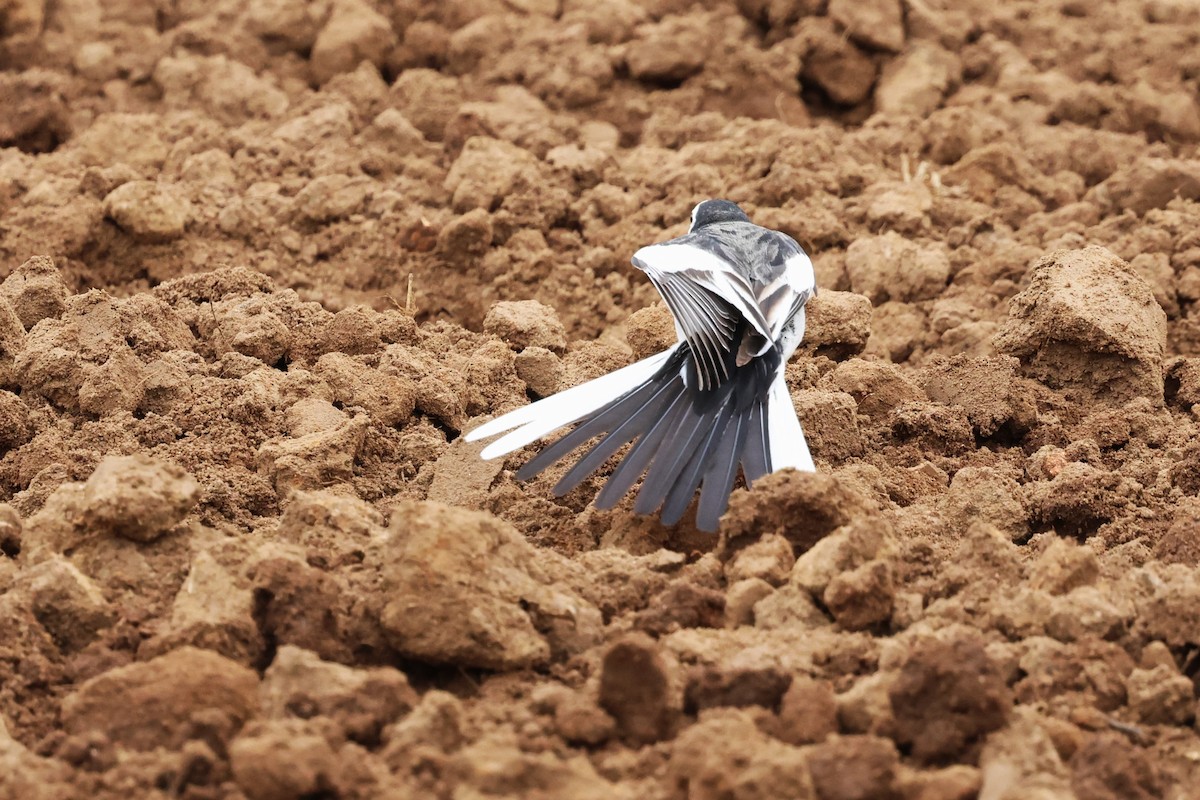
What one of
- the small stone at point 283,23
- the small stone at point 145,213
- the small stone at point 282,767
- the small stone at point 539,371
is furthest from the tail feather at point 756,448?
the small stone at point 283,23

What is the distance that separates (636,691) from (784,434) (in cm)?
167

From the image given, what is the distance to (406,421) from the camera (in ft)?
Answer: 17.3

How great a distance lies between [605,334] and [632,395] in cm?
151

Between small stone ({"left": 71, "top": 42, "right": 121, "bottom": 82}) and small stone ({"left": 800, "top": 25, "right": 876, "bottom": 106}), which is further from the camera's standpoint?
small stone ({"left": 800, "top": 25, "right": 876, "bottom": 106})

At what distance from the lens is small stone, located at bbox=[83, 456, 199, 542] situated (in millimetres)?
3932

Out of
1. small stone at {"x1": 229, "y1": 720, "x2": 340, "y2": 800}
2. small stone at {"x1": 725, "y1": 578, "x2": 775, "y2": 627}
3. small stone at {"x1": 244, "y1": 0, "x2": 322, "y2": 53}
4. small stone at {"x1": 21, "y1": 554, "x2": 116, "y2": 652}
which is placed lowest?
small stone at {"x1": 244, "y1": 0, "x2": 322, "y2": 53}

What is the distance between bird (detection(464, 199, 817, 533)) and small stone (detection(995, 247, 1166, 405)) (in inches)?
37.6

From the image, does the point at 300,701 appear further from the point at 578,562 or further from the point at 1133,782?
the point at 1133,782

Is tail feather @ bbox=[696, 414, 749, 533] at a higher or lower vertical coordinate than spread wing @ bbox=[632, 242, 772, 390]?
lower

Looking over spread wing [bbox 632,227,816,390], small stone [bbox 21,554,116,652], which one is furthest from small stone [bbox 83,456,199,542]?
spread wing [bbox 632,227,816,390]

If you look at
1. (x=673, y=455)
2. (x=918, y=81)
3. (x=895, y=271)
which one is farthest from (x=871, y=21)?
(x=673, y=455)

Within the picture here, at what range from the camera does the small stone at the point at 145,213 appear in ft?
22.0

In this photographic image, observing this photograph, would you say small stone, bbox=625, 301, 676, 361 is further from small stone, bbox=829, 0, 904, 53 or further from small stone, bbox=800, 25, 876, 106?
small stone, bbox=829, 0, 904, 53

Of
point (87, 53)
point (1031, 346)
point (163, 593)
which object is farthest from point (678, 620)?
point (87, 53)
